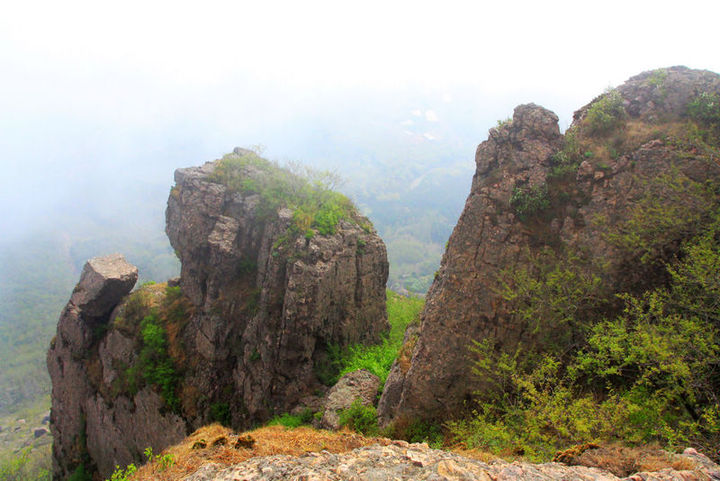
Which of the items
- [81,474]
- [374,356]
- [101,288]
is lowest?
[81,474]

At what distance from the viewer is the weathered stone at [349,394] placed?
15343 mm

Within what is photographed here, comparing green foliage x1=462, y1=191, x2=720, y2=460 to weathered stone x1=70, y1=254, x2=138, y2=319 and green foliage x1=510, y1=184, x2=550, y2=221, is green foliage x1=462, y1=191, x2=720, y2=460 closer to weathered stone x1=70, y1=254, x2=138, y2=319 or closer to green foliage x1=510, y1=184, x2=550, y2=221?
green foliage x1=510, y1=184, x2=550, y2=221

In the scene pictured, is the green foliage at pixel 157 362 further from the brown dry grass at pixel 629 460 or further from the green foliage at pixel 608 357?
the brown dry grass at pixel 629 460

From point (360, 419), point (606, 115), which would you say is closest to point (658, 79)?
point (606, 115)

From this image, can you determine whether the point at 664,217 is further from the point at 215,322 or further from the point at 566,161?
the point at 215,322

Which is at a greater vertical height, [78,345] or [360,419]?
[360,419]

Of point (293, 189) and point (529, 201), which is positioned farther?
point (293, 189)

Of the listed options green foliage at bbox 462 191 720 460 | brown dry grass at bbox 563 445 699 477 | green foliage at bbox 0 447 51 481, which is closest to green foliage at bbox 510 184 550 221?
green foliage at bbox 462 191 720 460

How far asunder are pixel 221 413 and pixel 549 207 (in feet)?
61.7

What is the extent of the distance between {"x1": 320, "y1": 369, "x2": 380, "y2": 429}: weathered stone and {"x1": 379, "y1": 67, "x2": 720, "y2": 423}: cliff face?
6.49ft

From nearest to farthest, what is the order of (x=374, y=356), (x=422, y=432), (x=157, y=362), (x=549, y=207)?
(x=422, y=432) → (x=549, y=207) → (x=374, y=356) → (x=157, y=362)

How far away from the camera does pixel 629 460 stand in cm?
674

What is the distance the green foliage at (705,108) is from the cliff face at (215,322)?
15034mm

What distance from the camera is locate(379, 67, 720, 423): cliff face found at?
37.0 feet
